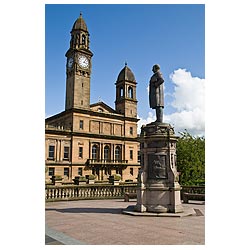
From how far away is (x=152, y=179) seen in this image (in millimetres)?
10336

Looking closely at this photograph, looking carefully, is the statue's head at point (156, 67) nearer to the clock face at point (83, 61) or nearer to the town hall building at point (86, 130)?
the town hall building at point (86, 130)

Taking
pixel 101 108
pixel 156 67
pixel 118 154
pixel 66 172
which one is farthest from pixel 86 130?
pixel 156 67

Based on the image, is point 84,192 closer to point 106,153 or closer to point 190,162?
point 190,162

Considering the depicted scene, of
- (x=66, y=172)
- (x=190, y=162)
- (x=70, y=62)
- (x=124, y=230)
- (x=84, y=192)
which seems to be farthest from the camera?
(x=70, y=62)

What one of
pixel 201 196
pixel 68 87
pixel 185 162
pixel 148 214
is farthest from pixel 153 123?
pixel 68 87

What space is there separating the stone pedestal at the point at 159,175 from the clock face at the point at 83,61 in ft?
127

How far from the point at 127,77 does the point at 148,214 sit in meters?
45.6

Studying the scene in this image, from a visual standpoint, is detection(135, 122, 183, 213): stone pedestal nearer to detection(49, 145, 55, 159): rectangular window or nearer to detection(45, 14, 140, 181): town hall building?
detection(45, 14, 140, 181): town hall building

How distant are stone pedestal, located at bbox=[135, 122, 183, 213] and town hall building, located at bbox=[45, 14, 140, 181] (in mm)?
33168

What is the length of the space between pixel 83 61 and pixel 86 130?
12201mm

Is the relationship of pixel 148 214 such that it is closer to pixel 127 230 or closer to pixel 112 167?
pixel 127 230

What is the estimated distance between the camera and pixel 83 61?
47.2 m

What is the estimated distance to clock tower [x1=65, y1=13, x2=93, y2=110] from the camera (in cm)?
4575

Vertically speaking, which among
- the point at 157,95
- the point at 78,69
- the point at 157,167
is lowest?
the point at 157,167
